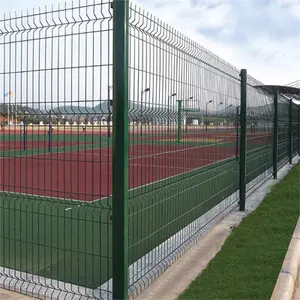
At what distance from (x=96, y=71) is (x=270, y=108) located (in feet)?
30.5

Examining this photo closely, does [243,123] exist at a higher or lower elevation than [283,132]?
higher

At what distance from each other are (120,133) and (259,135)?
7468 millimetres

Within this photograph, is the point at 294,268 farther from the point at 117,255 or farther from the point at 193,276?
the point at 117,255

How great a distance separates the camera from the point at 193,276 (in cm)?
487

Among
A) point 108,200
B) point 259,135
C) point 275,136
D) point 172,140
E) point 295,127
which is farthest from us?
point 295,127

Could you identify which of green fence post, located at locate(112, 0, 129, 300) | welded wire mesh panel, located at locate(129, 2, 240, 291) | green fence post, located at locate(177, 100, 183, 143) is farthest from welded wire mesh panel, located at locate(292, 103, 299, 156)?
green fence post, located at locate(112, 0, 129, 300)

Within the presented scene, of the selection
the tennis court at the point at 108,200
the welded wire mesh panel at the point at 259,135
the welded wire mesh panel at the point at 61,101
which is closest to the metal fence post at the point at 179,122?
the tennis court at the point at 108,200

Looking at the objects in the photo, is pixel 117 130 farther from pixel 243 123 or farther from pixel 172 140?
pixel 243 123

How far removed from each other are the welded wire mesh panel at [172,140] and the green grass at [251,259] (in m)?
0.51

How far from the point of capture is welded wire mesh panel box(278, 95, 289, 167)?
47.2ft

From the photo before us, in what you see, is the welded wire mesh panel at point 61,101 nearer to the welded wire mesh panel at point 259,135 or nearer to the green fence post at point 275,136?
the welded wire mesh panel at point 259,135

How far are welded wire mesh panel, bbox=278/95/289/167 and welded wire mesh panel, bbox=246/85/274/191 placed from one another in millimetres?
1789

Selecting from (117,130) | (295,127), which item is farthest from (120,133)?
(295,127)

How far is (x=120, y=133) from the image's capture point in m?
3.54
